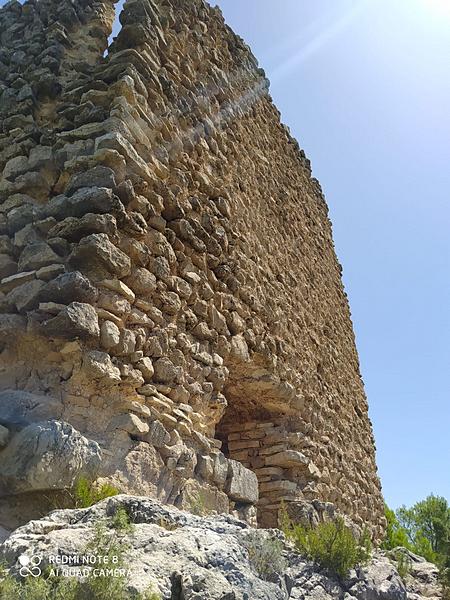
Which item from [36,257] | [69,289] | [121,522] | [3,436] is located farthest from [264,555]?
[36,257]

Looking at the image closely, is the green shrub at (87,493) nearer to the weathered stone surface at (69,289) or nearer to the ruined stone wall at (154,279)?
the ruined stone wall at (154,279)

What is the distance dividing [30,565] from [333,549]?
1.60m

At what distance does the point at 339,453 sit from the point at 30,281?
4445 millimetres

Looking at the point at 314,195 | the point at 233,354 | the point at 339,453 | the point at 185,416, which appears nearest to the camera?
the point at 185,416

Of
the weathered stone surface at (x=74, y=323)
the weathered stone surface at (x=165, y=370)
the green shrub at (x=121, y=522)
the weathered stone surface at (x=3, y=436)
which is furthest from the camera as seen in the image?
the weathered stone surface at (x=165, y=370)

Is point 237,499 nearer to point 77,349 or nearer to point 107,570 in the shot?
point 77,349

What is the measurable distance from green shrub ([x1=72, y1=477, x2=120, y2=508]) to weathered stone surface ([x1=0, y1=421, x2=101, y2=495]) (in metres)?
0.05

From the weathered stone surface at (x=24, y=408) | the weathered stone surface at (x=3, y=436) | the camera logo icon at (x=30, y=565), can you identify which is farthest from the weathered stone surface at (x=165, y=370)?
the camera logo icon at (x=30, y=565)

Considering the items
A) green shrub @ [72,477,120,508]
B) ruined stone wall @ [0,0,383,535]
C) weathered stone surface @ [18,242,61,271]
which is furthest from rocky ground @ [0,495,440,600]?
weathered stone surface @ [18,242,61,271]

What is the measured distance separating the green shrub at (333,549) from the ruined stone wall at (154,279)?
75 cm

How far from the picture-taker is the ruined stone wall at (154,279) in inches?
125

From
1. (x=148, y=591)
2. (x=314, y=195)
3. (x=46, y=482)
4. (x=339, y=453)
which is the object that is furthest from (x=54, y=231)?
(x=314, y=195)

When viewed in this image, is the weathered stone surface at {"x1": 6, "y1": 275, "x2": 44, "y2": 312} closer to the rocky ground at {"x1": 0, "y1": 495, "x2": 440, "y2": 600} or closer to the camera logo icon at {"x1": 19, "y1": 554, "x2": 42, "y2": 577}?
the rocky ground at {"x1": 0, "y1": 495, "x2": 440, "y2": 600}

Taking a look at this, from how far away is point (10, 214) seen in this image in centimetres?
387
